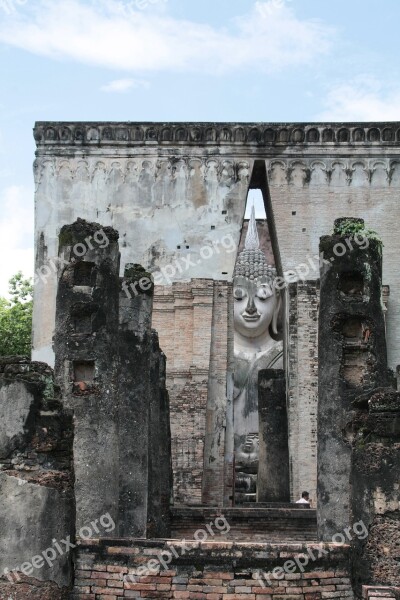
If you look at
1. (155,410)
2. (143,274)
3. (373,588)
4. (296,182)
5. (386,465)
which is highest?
(296,182)

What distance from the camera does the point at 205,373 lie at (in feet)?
73.9

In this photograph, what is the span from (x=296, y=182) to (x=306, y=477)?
A: 636 centimetres

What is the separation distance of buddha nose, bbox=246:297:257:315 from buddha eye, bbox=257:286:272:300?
0.78 ft

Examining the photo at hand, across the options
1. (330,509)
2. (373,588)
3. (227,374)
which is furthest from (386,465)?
(227,374)

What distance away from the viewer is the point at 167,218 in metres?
23.6

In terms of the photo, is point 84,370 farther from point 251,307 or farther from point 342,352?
point 251,307

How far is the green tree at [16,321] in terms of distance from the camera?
30.4m

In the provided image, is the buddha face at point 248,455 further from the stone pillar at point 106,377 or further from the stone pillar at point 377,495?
the stone pillar at point 377,495

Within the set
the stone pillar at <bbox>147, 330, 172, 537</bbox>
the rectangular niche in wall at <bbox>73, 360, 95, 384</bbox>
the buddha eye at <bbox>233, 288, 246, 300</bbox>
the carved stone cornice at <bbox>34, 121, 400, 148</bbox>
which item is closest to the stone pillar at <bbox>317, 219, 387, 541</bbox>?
the rectangular niche in wall at <bbox>73, 360, 95, 384</bbox>

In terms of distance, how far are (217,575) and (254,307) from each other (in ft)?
70.4

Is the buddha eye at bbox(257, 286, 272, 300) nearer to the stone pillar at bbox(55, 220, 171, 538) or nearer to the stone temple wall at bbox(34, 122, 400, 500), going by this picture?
the stone temple wall at bbox(34, 122, 400, 500)

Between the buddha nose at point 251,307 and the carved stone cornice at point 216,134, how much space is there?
6.57 m

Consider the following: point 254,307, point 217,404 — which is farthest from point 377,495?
point 254,307

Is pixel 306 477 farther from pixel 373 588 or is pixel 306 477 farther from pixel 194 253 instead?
pixel 373 588
